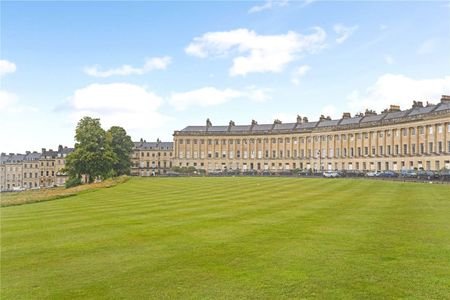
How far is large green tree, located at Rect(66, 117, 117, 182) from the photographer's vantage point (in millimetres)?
79062

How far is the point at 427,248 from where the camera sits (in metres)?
14.3

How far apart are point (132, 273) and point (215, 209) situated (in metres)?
14.2

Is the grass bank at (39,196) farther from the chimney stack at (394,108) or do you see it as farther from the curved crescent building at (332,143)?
the chimney stack at (394,108)

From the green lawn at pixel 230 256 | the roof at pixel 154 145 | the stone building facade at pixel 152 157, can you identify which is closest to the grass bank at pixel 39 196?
the green lawn at pixel 230 256

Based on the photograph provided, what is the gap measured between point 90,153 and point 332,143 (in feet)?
244

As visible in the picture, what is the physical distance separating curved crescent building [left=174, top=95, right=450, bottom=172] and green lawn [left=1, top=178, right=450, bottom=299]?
80345 mm

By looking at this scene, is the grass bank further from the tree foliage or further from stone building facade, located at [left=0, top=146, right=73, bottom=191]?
stone building facade, located at [left=0, top=146, right=73, bottom=191]

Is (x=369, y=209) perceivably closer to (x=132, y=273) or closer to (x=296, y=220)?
(x=296, y=220)

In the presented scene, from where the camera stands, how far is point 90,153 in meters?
78.4

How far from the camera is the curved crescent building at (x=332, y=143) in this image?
314 ft

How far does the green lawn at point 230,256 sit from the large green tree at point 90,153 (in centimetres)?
5783

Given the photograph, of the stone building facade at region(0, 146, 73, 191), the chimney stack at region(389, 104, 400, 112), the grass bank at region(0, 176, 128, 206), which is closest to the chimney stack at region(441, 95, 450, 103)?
the chimney stack at region(389, 104, 400, 112)

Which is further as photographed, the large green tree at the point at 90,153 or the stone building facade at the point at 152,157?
the stone building facade at the point at 152,157

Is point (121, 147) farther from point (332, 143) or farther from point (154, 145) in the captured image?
point (154, 145)
